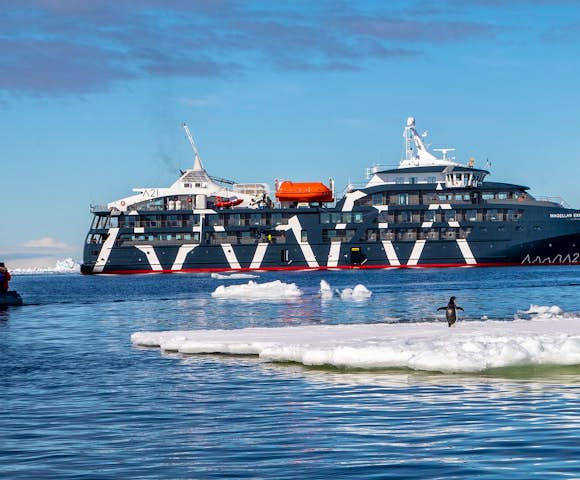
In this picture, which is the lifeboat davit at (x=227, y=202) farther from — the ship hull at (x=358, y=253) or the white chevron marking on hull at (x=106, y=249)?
the white chevron marking on hull at (x=106, y=249)

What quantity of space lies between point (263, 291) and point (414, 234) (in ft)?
170

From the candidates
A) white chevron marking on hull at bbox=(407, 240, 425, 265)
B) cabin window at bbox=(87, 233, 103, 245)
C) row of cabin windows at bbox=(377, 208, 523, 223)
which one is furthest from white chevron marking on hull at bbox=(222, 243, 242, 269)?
white chevron marking on hull at bbox=(407, 240, 425, 265)

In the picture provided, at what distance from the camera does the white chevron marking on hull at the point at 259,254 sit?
4341 inches

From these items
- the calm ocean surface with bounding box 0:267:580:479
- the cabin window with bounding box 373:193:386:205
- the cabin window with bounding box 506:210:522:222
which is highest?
the cabin window with bounding box 373:193:386:205

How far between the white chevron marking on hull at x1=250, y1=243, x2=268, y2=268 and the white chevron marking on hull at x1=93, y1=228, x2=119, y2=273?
1596 centimetres

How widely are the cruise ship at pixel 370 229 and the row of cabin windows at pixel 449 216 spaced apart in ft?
0.35

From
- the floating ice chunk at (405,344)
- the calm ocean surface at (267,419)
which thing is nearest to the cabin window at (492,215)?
the floating ice chunk at (405,344)

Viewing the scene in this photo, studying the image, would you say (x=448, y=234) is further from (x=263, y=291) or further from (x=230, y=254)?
(x=263, y=291)

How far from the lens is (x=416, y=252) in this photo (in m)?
109

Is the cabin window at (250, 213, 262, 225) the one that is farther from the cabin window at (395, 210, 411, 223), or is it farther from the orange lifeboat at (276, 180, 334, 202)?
the cabin window at (395, 210, 411, 223)

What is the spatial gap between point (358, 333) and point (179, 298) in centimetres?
3549

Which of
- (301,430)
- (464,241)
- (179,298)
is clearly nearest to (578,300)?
(179,298)

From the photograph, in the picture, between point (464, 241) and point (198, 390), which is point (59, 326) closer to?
point (198, 390)

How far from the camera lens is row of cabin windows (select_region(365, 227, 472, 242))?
4277 inches
